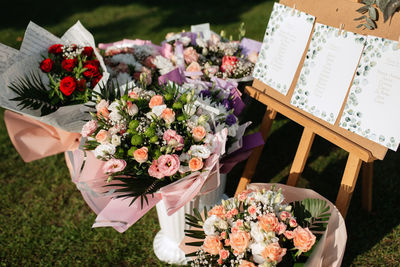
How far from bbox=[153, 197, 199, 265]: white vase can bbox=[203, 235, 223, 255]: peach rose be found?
65cm

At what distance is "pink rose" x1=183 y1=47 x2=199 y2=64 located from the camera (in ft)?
8.18

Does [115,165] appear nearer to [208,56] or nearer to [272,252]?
[272,252]

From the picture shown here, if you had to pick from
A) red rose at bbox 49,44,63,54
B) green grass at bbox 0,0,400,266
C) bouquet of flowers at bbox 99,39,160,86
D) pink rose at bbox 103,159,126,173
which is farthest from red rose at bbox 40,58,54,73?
green grass at bbox 0,0,400,266

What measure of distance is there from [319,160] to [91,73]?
220 centimetres

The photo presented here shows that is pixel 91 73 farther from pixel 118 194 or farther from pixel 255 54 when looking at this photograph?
pixel 255 54

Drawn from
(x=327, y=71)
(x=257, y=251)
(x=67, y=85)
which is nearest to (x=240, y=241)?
(x=257, y=251)

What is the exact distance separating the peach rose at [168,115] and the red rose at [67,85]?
28.3 inches

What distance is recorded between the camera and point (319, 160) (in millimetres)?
3105

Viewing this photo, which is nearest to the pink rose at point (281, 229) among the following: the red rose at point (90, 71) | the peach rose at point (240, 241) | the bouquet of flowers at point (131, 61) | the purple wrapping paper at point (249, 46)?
the peach rose at point (240, 241)

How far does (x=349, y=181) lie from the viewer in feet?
5.73

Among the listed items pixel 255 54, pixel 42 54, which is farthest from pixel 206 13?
pixel 42 54

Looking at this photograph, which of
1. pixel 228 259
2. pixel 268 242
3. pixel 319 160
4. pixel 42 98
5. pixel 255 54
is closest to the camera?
pixel 268 242

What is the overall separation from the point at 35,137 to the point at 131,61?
0.91 meters

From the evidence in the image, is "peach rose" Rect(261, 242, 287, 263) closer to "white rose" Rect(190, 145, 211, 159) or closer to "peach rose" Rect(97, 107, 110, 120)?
"white rose" Rect(190, 145, 211, 159)
